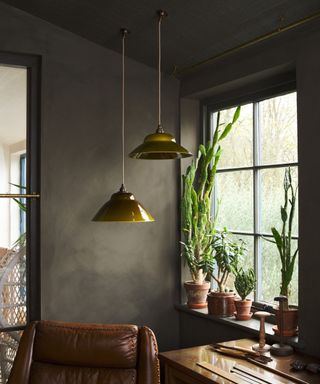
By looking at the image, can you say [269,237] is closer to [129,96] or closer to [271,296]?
[271,296]

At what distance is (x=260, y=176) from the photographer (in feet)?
11.4

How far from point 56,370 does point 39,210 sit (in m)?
1.21

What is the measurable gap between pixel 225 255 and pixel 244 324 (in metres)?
0.47

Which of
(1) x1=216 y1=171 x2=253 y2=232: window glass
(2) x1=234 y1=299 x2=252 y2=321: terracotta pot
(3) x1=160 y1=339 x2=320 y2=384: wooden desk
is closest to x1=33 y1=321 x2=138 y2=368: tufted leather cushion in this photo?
(3) x1=160 y1=339 x2=320 y2=384: wooden desk

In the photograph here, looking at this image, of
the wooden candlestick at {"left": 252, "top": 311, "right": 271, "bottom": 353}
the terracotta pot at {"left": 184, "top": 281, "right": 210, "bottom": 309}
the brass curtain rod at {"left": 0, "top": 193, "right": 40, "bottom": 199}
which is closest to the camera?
the wooden candlestick at {"left": 252, "top": 311, "right": 271, "bottom": 353}

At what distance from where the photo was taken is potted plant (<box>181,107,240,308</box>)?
12.1ft

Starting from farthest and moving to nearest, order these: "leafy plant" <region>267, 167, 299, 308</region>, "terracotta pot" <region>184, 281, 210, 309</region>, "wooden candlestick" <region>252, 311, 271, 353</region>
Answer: "terracotta pot" <region>184, 281, 210, 309</region> < "leafy plant" <region>267, 167, 299, 308</region> < "wooden candlestick" <region>252, 311, 271, 353</region>

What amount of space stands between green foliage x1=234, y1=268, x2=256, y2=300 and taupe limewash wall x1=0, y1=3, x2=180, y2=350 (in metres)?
0.73

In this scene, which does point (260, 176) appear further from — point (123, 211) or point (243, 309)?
point (123, 211)

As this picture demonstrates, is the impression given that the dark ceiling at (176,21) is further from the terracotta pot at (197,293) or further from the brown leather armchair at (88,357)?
the brown leather armchair at (88,357)

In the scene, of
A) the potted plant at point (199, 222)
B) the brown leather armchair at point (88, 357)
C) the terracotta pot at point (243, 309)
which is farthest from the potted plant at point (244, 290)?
the brown leather armchair at point (88, 357)

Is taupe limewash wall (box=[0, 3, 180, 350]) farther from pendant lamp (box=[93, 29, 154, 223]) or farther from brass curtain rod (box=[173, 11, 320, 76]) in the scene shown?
pendant lamp (box=[93, 29, 154, 223])

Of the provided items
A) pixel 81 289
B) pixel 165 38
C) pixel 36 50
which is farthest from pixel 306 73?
pixel 81 289

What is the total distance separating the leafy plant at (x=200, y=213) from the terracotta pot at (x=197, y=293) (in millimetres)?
51
